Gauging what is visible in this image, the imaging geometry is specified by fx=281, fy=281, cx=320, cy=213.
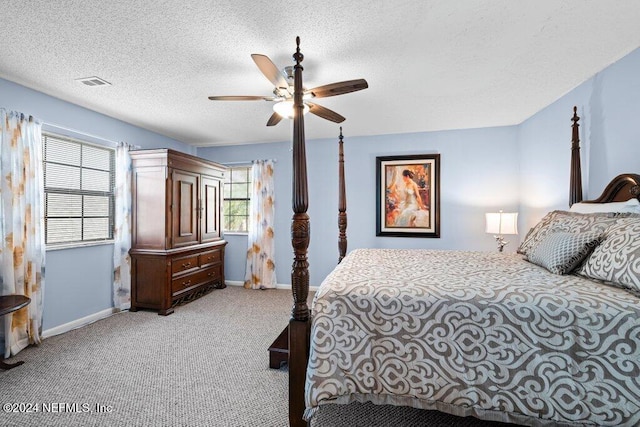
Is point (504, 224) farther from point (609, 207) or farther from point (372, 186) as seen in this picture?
point (372, 186)

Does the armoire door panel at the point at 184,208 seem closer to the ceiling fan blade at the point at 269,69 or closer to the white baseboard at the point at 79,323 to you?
the white baseboard at the point at 79,323

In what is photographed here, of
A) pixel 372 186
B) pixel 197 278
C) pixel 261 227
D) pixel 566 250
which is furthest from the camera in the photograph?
pixel 261 227

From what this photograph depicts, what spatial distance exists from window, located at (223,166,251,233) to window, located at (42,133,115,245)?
1851 mm

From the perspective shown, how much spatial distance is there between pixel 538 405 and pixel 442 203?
331 cm

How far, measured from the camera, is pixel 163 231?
3.62m

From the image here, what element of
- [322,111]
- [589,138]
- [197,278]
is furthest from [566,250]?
[197,278]

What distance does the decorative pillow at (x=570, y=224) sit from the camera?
181 centimetres

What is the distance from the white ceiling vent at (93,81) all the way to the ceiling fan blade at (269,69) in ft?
5.74

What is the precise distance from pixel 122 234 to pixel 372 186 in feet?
11.7

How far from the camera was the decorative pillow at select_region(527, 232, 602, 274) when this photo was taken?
171cm

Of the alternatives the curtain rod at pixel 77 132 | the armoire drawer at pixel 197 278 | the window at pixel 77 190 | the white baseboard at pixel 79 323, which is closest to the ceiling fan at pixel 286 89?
the curtain rod at pixel 77 132

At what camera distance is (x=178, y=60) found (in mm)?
2240

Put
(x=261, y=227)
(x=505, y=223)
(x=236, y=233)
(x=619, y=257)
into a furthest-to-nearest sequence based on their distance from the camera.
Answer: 1. (x=236, y=233)
2. (x=261, y=227)
3. (x=505, y=223)
4. (x=619, y=257)

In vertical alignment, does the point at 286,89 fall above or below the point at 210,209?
above
